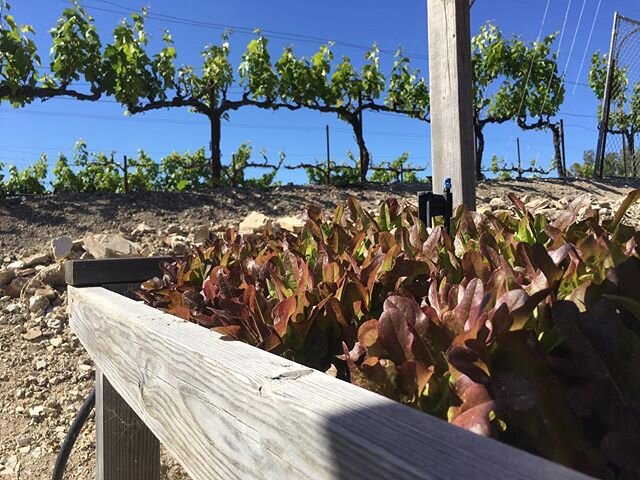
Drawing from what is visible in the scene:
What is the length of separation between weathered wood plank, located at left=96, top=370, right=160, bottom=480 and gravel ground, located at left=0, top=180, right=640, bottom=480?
0.94 m

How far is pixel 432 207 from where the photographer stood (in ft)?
6.24

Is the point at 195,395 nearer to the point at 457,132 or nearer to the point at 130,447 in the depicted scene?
the point at 130,447

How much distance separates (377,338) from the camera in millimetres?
864

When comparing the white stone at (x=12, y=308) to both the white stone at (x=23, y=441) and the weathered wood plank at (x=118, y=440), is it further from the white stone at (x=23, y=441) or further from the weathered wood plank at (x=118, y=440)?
the weathered wood plank at (x=118, y=440)

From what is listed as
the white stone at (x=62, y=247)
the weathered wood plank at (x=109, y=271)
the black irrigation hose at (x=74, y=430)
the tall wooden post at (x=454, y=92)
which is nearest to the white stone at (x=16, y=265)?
the white stone at (x=62, y=247)

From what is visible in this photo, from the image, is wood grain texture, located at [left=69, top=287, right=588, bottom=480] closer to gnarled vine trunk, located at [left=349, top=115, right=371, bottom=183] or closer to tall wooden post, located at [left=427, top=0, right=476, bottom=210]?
tall wooden post, located at [left=427, top=0, right=476, bottom=210]

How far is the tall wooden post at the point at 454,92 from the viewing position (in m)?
2.23

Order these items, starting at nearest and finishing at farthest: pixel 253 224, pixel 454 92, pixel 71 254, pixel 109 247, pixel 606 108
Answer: pixel 454 92, pixel 109 247, pixel 71 254, pixel 253 224, pixel 606 108

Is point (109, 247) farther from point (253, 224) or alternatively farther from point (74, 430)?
point (74, 430)

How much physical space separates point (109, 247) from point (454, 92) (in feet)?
10.2

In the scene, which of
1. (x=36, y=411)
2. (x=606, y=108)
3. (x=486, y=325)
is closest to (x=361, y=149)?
(x=606, y=108)

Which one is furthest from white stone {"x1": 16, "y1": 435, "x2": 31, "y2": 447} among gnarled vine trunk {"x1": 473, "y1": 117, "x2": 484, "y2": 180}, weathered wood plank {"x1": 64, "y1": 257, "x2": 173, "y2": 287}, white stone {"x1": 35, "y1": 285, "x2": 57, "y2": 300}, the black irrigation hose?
gnarled vine trunk {"x1": 473, "y1": 117, "x2": 484, "y2": 180}

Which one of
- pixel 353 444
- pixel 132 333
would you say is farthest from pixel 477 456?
pixel 132 333

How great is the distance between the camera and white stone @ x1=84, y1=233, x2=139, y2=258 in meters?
4.31
